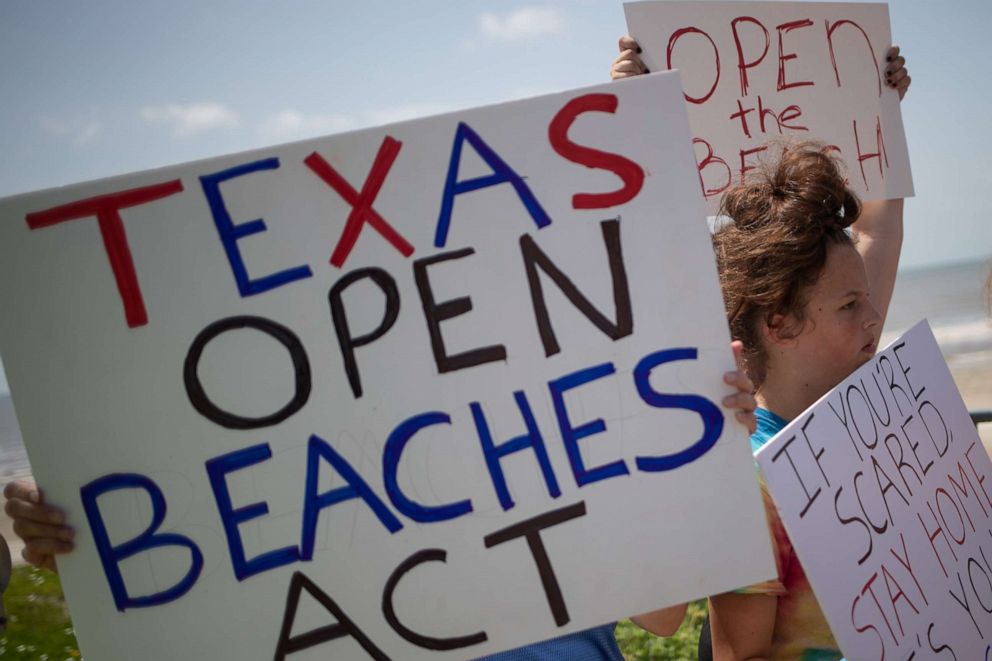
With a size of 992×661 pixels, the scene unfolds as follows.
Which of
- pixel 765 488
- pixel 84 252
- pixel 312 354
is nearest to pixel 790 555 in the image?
pixel 765 488

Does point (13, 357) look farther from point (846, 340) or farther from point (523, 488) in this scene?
point (846, 340)

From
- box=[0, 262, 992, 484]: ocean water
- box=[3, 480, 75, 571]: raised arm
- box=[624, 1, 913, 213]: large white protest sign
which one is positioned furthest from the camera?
box=[0, 262, 992, 484]: ocean water

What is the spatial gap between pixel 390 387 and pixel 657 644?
307 cm

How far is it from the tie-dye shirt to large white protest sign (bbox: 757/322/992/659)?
0.55ft

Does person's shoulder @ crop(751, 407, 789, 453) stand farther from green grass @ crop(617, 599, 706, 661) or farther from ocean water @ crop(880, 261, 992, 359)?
ocean water @ crop(880, 261, 992, 359)

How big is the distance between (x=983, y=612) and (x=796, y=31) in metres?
1.83

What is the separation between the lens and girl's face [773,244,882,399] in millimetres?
2021

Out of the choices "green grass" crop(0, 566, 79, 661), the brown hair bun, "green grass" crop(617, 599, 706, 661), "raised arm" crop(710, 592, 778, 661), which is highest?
the brown hair bun

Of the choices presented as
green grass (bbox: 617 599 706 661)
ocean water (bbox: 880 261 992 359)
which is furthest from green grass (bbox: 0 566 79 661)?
ocean water (bbox: 880 261 992 359)

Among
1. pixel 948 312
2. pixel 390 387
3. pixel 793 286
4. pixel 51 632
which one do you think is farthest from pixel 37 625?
pixel 948 312

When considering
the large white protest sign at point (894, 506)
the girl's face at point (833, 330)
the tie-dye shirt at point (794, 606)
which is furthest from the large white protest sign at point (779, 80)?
the tie-dye shirt at point (794, 606)

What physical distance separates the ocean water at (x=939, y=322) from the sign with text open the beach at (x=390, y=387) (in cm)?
1055

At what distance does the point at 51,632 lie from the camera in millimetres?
5316

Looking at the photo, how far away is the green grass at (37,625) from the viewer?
491 cm
